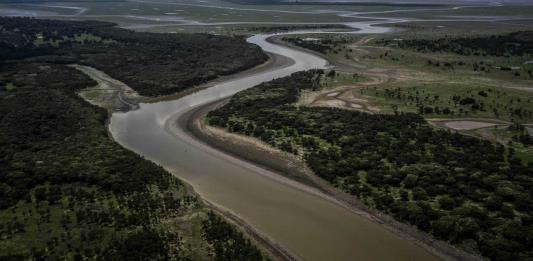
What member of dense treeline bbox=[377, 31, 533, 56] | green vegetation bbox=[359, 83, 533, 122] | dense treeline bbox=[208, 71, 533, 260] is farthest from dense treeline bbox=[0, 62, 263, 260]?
dense treeline bbox=[377, 31, 533, 56]

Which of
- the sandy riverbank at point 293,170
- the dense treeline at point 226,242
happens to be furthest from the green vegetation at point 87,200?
the sandy riverbank at point 293,170

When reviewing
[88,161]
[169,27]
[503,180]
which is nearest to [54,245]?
[88,161]

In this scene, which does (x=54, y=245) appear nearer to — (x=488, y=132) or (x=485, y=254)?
(x=485, y=254)

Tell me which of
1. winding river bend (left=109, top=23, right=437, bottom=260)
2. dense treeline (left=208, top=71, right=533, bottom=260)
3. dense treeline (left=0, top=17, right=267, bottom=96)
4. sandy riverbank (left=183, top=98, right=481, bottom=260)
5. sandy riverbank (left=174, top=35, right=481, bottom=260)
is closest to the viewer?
winding river bend (left=109, top=23, right=437, bottom=260)

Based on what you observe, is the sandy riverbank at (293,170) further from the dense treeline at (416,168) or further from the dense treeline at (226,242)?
the dense treeline at (226,242)

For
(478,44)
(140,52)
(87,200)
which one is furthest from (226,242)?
(478,44)

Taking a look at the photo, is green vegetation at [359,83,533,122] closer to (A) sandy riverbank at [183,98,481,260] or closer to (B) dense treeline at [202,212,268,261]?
(A) sandy riverbank at [183,98,481,260]
